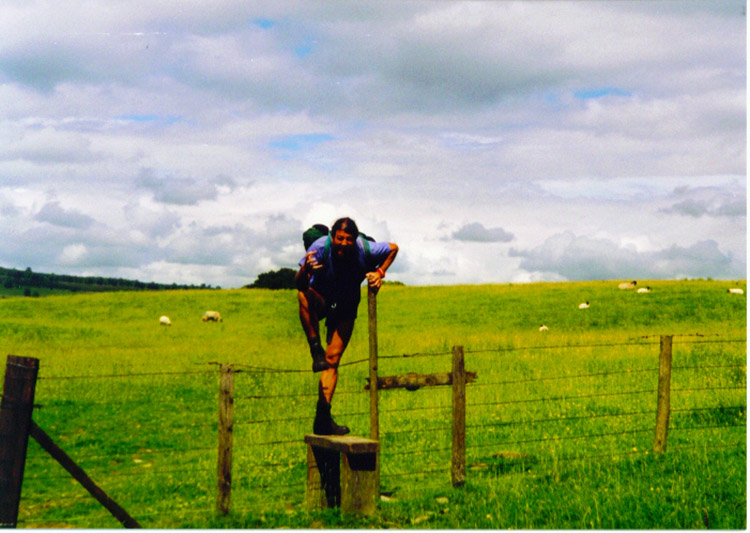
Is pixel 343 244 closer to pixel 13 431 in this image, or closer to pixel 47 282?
pixel 13 431

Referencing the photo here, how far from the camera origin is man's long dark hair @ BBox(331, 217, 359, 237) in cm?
807

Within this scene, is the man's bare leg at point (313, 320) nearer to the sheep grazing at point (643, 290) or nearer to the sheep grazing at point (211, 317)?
the sheep grazing at point (643, 290)

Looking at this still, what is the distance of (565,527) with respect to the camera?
305 inches

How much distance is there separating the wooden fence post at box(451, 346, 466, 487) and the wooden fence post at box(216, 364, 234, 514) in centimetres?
291

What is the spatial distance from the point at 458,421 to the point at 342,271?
107 inches

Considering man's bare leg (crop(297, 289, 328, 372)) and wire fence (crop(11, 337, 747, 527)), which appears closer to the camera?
man's bare leg (crop(297, 289, 328, 372))

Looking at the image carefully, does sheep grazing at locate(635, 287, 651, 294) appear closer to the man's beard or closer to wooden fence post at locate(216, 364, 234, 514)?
the man's beard

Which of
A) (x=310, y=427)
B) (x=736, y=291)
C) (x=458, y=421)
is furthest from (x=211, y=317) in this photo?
(x=458, y=421)

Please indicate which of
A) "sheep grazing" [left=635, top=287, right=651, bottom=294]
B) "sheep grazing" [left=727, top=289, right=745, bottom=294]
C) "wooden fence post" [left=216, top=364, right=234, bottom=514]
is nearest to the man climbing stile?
"wooden fence post" [left=216, top=364, right=234, bottom=514]

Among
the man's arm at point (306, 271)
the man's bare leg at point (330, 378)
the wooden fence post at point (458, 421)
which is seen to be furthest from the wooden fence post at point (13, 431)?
the wooden fence post at point (458, 421)

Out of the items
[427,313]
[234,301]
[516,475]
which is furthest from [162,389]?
[234,301]

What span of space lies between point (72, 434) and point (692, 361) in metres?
17.4

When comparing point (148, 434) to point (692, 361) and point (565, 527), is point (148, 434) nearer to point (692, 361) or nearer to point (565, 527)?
point (565, 527)

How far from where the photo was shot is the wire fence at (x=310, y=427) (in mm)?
10922
